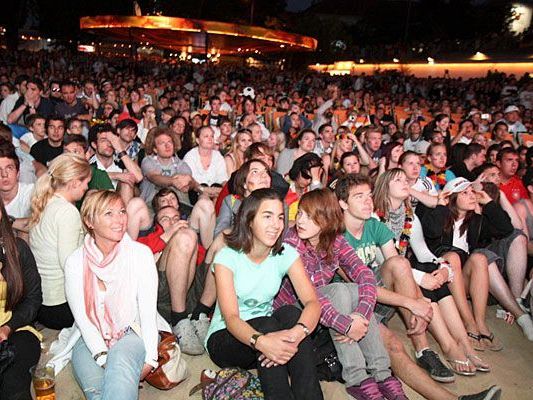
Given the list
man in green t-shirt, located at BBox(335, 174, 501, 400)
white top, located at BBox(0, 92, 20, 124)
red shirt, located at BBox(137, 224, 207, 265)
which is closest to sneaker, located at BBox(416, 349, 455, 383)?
man in green t-shirt, located at BBox(335, 174, 501, 400)

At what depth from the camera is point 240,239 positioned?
295 cm

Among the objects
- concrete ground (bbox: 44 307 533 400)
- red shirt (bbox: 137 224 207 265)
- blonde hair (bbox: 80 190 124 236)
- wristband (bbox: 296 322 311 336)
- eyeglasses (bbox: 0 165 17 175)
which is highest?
eyeglasses (bbox: 0 165 17 175)

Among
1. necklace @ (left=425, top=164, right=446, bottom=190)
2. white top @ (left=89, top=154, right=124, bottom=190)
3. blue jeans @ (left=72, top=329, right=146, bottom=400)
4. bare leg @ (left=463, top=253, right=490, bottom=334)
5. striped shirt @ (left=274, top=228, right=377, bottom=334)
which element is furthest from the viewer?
necklace @ (left=425, top=164, right=446, bottom=190)

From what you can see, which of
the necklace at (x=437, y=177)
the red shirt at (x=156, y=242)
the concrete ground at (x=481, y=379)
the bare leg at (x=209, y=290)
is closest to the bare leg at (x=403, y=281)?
the concrete ground at (x=481, y=379)

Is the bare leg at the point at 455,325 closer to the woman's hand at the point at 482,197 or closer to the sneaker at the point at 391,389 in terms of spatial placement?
the sneaker at the point at 391,389

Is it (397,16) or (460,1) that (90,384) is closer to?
(460,1)

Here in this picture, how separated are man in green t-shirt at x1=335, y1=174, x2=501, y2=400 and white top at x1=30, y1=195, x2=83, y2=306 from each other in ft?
6.09

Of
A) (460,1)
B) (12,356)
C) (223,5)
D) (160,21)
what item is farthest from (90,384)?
(460,1)

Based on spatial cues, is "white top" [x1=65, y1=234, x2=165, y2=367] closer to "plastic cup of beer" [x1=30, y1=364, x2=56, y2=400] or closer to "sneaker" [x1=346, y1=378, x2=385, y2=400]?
"plastic cup of beer" [x1=30, y1=364, x2=56, y2=400]

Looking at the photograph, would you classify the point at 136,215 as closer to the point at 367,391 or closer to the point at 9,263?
the point at 9,263

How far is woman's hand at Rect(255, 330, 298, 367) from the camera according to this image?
8.70ft

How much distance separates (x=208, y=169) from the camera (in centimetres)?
610

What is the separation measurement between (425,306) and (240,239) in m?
1.42

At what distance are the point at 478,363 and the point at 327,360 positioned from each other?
1157 mm
